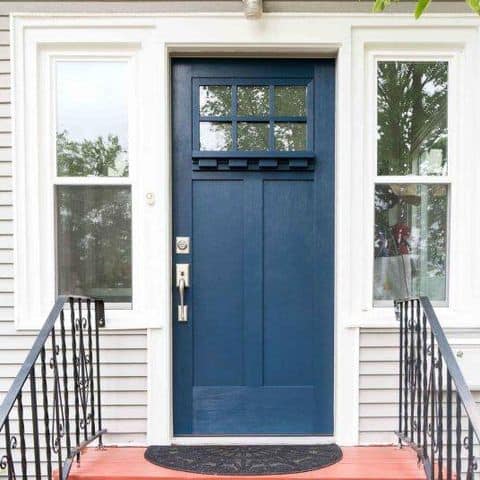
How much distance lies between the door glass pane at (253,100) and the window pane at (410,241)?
84 cm

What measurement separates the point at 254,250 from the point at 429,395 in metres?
1.21

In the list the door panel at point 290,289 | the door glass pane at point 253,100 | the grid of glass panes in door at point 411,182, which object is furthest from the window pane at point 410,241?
the door glass pane at point 253,100

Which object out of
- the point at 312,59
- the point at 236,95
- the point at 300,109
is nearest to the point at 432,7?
the point at 312,59

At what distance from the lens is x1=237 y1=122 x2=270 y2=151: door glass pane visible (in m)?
2.89

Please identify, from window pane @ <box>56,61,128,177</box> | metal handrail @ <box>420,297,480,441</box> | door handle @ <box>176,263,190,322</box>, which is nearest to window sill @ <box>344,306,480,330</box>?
metal handrail @ <box>420,297,480,441</box>

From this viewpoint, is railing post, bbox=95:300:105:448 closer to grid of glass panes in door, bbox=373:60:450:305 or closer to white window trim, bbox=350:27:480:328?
white window trim, bbox=350:27:480:328

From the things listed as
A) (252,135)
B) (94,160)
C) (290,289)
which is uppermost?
(252,135)

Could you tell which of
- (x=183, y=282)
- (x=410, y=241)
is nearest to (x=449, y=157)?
(x=410, y=241)

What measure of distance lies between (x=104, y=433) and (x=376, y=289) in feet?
5.80

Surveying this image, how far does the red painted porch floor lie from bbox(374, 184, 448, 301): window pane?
0.87m

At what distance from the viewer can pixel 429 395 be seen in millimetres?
2426

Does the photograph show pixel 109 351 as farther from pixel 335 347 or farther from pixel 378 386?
pixel 378 386

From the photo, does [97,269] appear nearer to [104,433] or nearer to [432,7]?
[104,433]

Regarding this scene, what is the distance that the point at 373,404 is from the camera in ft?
9.18
